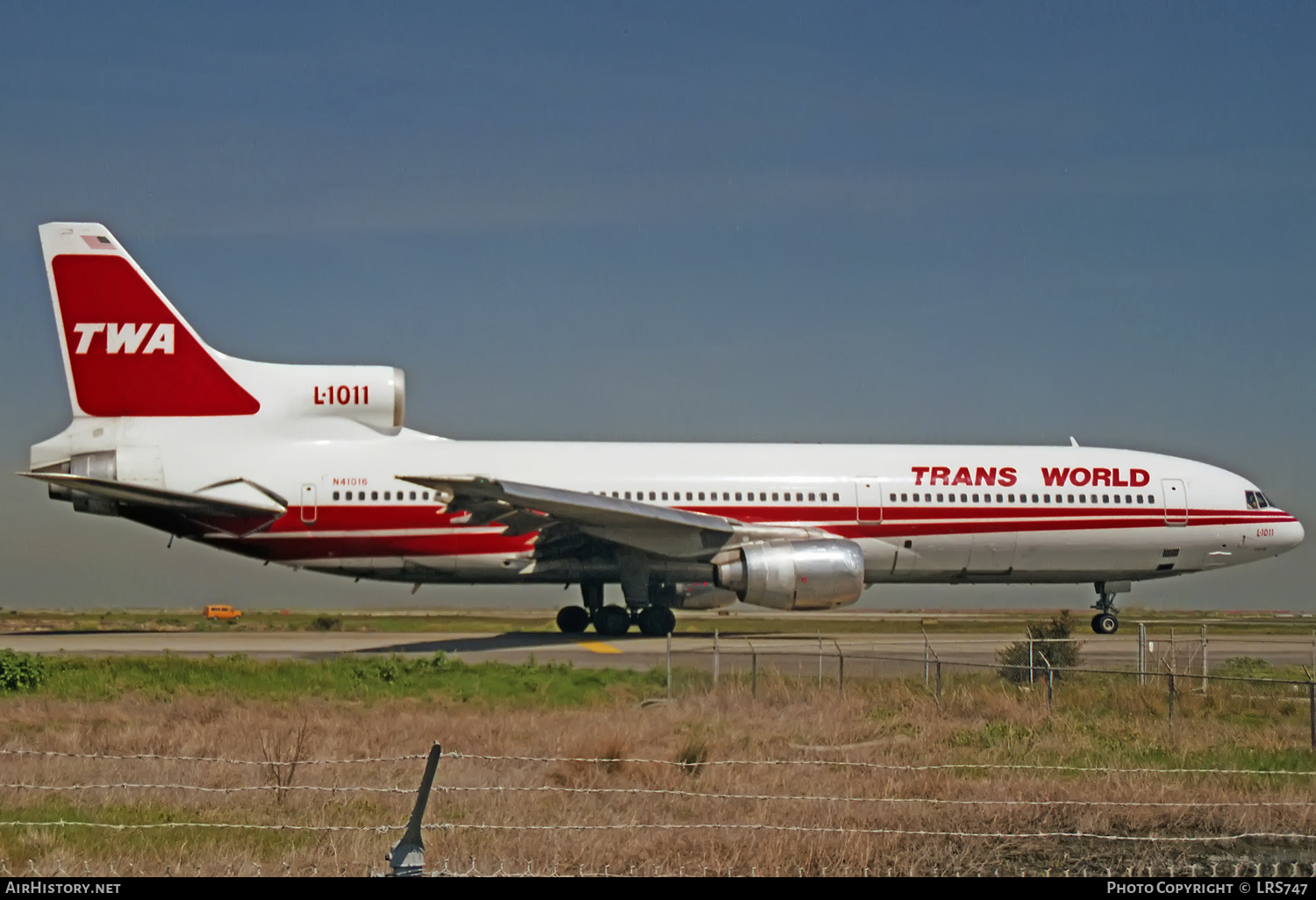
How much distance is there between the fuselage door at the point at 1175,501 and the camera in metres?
30.9

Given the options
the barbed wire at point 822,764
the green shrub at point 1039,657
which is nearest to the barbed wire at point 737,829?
the barbed wire at point 822,764

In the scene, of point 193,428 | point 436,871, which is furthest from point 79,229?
point 436,871

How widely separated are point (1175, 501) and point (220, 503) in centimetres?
2044

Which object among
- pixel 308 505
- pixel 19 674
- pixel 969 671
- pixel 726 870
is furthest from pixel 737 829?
pixel 308 505

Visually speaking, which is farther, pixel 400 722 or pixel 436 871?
pixel 400 722

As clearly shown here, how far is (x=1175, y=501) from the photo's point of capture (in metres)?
31.0

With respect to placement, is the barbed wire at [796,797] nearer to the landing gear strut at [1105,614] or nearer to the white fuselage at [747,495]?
the white fuselage at [747,495]

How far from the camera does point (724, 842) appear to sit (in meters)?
9.20

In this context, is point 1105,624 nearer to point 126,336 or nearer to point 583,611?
point 583,611

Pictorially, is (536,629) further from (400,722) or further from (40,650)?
(400,722)

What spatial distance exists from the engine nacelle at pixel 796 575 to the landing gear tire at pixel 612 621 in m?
3.13

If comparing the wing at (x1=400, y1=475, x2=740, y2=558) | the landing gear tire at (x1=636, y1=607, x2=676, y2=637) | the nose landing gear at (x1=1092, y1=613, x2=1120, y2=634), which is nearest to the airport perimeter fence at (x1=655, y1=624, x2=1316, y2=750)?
the wing at (x1=400, y1=475, x2=740, y2=558)

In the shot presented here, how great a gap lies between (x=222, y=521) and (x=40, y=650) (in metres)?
4.07

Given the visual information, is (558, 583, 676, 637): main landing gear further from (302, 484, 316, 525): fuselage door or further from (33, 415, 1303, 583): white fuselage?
(302, 484, 316, 525): fuselage door
